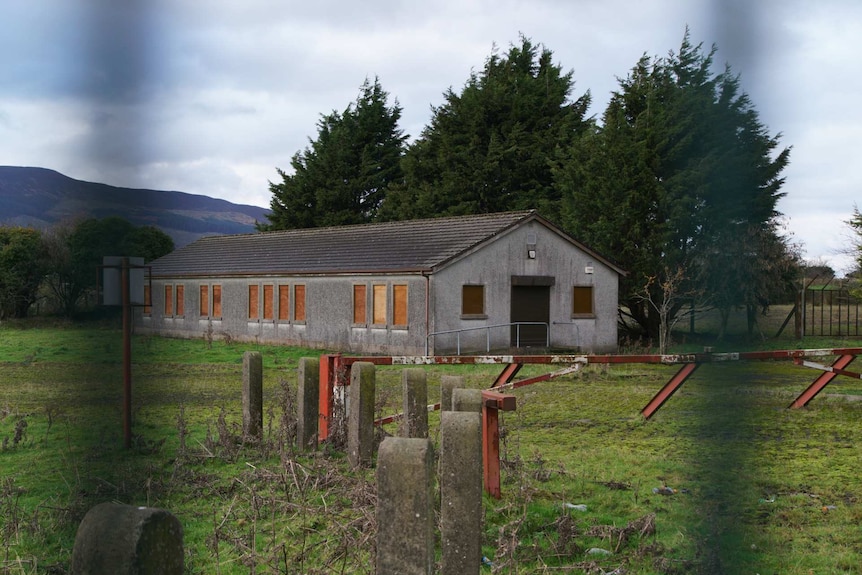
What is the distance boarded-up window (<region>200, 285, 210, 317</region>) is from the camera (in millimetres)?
31125

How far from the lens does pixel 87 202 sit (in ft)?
3.35

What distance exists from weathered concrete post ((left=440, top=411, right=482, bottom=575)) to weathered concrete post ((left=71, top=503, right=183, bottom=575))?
201 centimetres

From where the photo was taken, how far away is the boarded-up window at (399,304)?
24.6m

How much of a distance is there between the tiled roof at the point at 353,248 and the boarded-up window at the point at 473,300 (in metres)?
1.14

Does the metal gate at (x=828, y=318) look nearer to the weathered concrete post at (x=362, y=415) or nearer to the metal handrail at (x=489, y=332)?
the metal handrail at (x=489, y=332)

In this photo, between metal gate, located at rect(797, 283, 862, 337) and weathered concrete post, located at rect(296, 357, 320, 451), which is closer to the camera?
weathered concrete post, located at rect(296, 357, 320, 451)

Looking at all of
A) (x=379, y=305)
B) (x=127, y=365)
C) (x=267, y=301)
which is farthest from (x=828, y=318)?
(x=127, y=365)

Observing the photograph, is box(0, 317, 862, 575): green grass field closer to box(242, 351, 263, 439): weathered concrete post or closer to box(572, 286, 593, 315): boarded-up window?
box(242, 351, 263, 439): weathered concrete post

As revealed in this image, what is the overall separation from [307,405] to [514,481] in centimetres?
183

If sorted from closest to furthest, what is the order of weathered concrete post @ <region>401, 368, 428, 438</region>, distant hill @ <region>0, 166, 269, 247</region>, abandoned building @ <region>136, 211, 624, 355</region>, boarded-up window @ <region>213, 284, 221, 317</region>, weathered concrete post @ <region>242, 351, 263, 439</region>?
distant hill @ <region>0, 166, 269, 247</region> → weathered concrete post @ <region>401, 368, 428, 438</region> → weathered concrete post @ <region>242, 351, 263, 439</region> → abandoned building @ <region>136, 211, 624, 355</region> → boarded-up window @ <region>213, 284, 221, 317</region>

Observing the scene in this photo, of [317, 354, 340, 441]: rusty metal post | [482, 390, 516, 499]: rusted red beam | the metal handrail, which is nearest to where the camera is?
[482, 390, 516, 499]: rusted red beam

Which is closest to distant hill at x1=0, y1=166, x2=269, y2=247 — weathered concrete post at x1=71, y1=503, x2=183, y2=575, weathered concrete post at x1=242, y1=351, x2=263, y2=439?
weathered concrete post at x1=71, y1=503, x2=183, y2=575

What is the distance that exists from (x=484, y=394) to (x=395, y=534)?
155 inches

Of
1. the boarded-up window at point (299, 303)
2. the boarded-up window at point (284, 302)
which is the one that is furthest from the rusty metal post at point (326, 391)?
the boarded-up window at point (284, 302)
